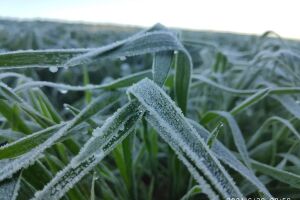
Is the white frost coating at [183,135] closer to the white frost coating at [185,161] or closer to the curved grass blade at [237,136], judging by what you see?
the white frost coating at [185,161]

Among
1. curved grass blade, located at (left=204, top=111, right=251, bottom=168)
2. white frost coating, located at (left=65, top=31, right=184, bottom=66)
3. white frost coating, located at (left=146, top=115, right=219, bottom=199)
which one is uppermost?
white frost coating, located at (left=65, top=31, right=184, bottom=66)

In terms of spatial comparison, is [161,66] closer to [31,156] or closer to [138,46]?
[138,46]

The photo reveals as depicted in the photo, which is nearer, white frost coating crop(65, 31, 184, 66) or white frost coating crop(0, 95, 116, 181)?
white frost coating crop(0, 95, 116, 181)

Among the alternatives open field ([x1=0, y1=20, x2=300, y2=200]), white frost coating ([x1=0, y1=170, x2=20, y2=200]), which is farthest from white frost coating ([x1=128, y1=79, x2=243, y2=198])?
white frost coating ([x1=0, y1=170, x2=20, y2=200])

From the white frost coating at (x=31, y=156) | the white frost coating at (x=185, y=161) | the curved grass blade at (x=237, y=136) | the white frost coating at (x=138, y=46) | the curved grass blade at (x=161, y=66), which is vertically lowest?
the curved grass blade at (x=237, y=136)

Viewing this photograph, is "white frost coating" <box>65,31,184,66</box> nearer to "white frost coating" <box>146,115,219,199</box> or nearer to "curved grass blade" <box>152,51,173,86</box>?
"curved grass blade" <box>152,51,173,86</box>

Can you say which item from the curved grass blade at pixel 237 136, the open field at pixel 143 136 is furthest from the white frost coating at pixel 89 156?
the curved grass blade at pixel 237 136

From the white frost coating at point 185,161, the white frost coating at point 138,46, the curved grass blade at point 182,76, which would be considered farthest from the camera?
the curved grass blade at point 182,76

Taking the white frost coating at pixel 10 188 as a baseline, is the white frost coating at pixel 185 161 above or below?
above
